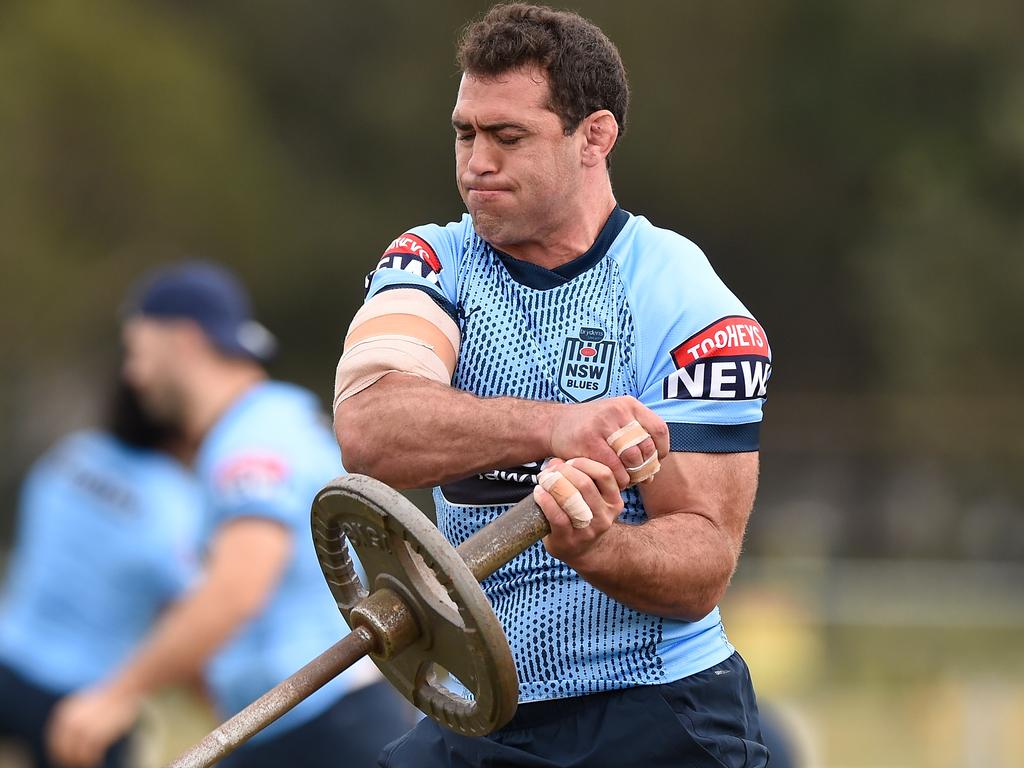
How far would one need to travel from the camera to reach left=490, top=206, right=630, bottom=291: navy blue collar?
378cm

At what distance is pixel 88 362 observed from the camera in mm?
29391

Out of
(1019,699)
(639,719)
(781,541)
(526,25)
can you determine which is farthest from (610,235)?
(781,541)

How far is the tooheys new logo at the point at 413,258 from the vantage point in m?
3.80

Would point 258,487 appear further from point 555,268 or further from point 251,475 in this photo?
point 555,268

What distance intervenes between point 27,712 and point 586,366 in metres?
4.45

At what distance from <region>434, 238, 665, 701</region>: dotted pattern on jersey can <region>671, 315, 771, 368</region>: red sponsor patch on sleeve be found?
119 millimetres

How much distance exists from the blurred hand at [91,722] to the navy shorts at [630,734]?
306 cm

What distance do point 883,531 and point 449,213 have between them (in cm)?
1319

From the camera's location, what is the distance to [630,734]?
11.9ft

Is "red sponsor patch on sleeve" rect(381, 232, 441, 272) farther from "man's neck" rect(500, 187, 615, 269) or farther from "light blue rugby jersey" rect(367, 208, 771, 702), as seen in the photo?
"man's neck" rect(500, 187, 615, 269)

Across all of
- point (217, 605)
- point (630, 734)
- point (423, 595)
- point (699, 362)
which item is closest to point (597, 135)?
point (699, 362)

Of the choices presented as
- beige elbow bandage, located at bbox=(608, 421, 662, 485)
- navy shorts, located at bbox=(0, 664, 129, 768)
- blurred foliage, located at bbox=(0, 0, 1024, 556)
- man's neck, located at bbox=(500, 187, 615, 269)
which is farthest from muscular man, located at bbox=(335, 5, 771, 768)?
blurred foliage, located at bbox=(0, 0, 1024, 556)

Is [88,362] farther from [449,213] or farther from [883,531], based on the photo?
[883,531]

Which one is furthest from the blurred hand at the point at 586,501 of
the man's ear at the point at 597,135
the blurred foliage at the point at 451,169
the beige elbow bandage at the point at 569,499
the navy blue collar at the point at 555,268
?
the blurred foliage at the point at 451,169
